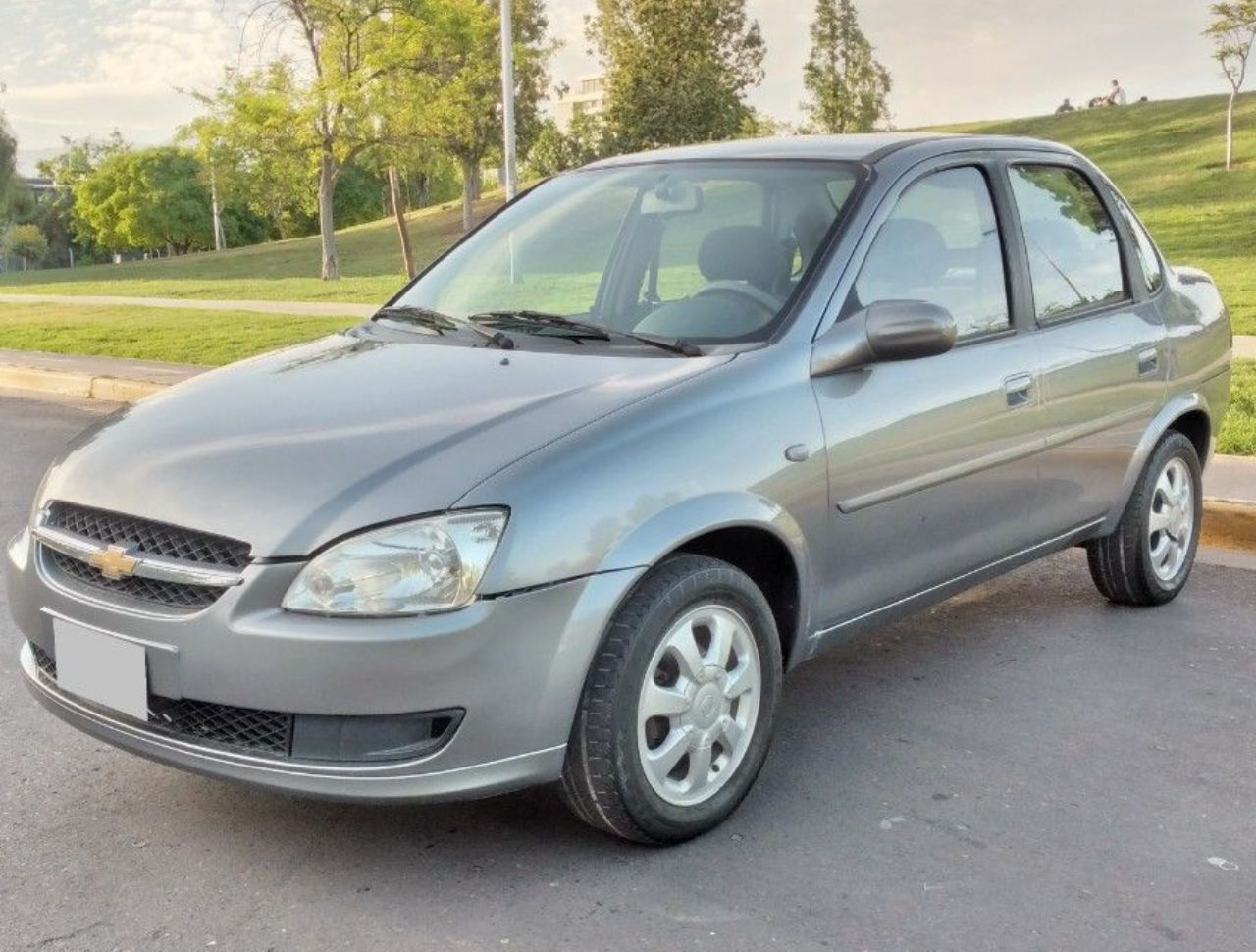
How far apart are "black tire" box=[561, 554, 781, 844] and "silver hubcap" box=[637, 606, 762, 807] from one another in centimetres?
3

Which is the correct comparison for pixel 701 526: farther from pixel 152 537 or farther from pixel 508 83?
pixel 508 83

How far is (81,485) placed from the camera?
10.6 feet

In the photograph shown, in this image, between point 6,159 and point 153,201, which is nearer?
point 6,159

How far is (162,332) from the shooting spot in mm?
15789

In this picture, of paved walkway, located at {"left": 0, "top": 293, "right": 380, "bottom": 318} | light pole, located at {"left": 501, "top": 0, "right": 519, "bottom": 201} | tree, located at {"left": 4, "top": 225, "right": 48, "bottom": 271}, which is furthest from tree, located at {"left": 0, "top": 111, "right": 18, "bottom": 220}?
light pole, located at {"left": 501, "top": 0, "right": 519, "bottom": 201}

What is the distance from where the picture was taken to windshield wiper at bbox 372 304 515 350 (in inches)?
149

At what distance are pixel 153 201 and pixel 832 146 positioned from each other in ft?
307

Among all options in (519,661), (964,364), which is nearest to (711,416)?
(519,661)

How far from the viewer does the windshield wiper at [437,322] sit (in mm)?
3795

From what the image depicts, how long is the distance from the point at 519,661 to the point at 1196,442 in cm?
343

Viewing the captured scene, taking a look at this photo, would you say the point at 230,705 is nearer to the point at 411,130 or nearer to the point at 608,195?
the point at 608,195

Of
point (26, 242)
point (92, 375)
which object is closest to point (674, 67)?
point (92, 375)

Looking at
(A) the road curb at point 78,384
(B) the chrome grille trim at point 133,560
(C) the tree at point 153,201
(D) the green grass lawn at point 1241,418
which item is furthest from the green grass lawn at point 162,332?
(C) the tree at point 153,201

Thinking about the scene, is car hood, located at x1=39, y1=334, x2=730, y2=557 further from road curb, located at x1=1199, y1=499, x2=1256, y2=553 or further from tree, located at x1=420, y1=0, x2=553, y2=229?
tree, located at x1=420, y1=0, x2=553, y2=229
